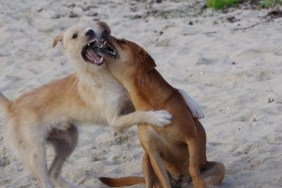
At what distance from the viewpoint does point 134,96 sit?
5.40 m

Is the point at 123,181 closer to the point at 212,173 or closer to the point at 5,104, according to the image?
the point at 212,173

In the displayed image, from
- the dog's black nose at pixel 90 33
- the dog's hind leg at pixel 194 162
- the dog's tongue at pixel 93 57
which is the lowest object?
the dog's hind leg at pixel 194 162

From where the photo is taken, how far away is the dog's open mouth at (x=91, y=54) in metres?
5.66

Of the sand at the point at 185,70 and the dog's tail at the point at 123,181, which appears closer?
the dog's tail at the point at 123,181

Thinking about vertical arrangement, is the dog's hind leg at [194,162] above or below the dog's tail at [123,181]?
above

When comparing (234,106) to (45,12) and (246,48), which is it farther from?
(45,12)

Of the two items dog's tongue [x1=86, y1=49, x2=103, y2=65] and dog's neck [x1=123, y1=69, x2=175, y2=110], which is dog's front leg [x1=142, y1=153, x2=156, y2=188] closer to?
dog's neck [x1=123, y1=69, x2=175, y2=110]

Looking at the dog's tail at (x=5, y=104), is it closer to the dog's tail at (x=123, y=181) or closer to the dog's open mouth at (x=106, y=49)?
the dog's tail at (x=123, y=181)

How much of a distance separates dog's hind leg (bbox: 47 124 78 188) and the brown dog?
43.8 inches

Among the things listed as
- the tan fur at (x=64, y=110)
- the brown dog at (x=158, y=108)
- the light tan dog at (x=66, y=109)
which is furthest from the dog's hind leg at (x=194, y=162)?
the tan fur at (x=64, y=110)

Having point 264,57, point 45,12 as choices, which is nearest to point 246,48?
point 264,57

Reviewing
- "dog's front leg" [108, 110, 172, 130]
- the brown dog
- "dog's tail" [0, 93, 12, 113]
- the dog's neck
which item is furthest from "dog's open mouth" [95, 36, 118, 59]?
"dog's tail" [0, 93, 12, 113]

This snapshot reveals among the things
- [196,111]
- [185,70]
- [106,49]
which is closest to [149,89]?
[106,49]

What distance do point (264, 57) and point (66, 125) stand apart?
3089 mm
